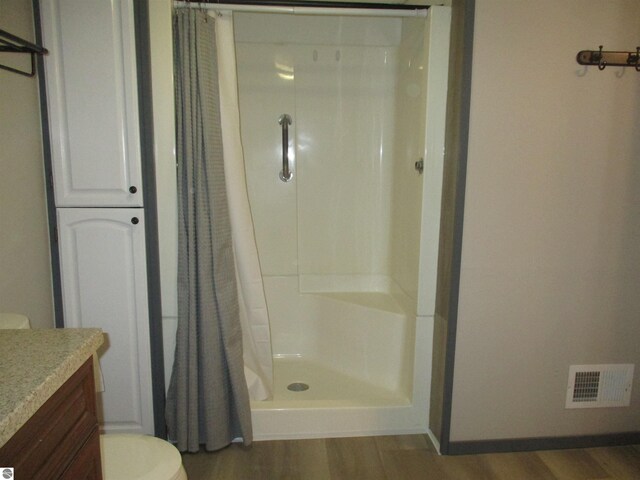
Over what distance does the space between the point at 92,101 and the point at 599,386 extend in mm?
2442

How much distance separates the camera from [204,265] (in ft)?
5.82

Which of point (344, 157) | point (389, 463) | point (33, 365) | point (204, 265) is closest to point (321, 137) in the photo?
point (344, 157)

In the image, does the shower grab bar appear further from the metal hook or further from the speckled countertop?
the speckled countertop

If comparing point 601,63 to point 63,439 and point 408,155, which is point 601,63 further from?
point 63,439

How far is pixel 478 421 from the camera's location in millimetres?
1944

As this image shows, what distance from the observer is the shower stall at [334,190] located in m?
2.29

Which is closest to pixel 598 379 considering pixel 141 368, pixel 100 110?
pixel 141 368

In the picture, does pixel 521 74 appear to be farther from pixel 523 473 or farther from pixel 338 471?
pixel 338 471

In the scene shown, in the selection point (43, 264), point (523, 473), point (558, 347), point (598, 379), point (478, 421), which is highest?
point (43, 264)

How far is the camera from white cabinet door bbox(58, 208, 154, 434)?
1729mm

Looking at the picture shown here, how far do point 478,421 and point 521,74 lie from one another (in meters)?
1.49

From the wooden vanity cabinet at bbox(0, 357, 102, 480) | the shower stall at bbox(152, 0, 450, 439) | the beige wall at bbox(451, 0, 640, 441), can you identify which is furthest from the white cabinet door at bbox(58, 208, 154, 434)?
the beige wall at bbox(451, 0, 640, 441)

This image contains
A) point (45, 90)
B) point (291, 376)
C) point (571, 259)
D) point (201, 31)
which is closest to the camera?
point (45, 90)

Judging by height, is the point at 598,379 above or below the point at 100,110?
below
